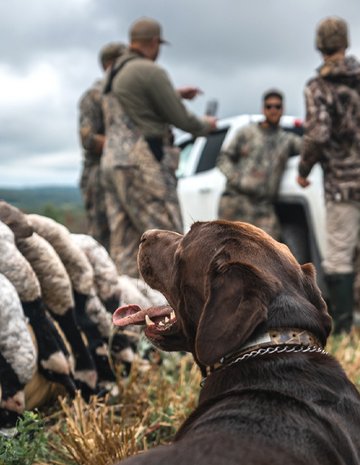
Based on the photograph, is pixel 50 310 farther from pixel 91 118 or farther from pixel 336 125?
pixel 91 118

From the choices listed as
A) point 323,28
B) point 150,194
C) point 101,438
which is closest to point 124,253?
point 150,194

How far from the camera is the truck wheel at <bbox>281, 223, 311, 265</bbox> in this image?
745cm

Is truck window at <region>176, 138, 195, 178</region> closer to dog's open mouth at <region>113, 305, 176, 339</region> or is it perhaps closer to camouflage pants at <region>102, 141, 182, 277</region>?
camouflage pants at <region>102, 141, 182, 277</region>

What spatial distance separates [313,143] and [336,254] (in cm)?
91

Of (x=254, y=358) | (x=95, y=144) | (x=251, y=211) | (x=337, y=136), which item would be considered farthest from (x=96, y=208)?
(x=254, y=358)

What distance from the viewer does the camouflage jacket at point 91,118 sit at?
7.61 meters

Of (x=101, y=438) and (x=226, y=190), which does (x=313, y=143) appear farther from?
(x=101, y=438)

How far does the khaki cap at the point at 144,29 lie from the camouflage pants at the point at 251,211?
193 cm

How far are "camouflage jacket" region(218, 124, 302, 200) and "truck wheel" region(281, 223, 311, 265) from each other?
34cm

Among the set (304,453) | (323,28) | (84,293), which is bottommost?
(84,293)

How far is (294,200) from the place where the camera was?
7480mm

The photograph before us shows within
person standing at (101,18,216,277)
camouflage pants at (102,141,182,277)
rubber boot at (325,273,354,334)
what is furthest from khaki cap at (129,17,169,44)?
rubber boot at (325,273,354,334)

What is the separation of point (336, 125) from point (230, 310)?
4.50 m

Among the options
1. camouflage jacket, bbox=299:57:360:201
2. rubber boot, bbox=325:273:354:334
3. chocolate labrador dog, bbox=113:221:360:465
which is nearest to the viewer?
chocolate labrador dog, bbox=113:221:360:465
